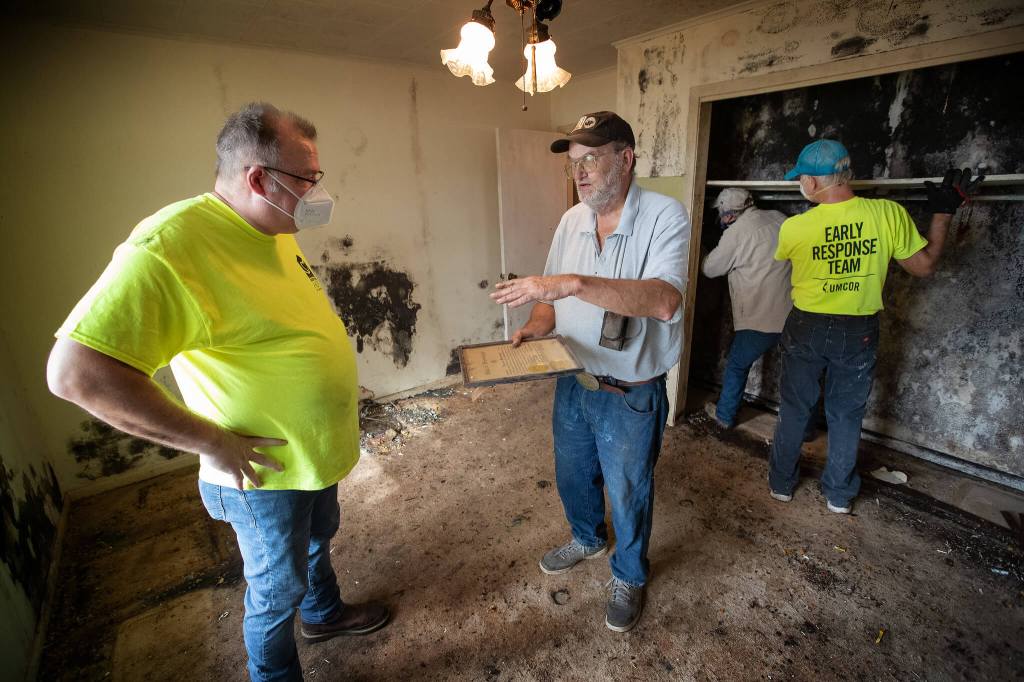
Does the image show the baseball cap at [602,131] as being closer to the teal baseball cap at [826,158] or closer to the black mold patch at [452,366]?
the teal baseball cap at [826,158]

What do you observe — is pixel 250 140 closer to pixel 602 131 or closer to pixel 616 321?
pixel 602 131

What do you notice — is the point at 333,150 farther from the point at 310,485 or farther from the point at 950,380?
the point at 950,380

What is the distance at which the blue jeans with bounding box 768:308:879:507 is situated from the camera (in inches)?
81.9

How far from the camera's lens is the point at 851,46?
6.89ft

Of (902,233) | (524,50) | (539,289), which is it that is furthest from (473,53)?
(902,233)

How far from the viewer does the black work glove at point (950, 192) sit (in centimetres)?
198

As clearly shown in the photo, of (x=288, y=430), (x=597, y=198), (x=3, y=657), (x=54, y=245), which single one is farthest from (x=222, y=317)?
(x=54, y=245)

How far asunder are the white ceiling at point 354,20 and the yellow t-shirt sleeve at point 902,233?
4.37ft

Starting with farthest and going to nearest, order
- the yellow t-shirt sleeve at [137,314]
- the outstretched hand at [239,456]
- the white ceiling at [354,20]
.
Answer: the white ceiling at [354,20] → the outstretched hand at [239,456] → the yellow t-shirt sleeve at [137,314]

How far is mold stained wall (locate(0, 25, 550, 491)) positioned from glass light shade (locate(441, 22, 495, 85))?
1.82 meters

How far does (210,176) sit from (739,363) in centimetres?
355

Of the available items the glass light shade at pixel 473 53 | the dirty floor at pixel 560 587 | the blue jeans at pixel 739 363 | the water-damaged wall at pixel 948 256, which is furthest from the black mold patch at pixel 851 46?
the dirty floor at pixel 560 587

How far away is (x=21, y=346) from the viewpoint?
2.40 m

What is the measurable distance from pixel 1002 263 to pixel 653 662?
8.87ft
